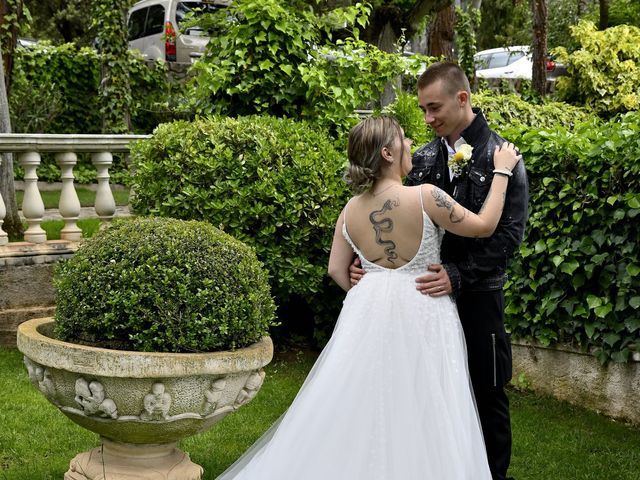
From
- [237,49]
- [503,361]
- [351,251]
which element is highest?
[237,49]

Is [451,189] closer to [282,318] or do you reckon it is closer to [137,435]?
[137,435]

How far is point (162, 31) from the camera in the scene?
761 inches

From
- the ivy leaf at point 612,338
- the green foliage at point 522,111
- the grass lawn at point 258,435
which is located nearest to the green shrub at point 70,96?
the green foliage at point 522,111

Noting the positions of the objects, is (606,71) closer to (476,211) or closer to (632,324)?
(632,324)

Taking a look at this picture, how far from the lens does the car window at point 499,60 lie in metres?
24.3

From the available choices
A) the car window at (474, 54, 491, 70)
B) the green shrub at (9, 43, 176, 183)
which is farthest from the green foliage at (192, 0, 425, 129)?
the car window at (474, 54, 491, 70)

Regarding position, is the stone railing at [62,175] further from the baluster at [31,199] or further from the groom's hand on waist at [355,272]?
the groom's hand on waist at [355,272]

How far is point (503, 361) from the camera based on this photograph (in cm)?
410

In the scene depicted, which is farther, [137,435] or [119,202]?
[119,202]

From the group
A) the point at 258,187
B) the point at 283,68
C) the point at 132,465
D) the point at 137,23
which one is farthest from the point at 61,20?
the point at 132,465

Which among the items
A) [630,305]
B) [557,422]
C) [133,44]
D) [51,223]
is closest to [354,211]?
[630,305]

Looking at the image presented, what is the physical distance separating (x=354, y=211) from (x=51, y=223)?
712 centimetres

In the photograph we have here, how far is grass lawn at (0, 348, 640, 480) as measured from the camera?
5023mm

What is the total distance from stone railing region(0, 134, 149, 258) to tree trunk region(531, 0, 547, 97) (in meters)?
11.0
